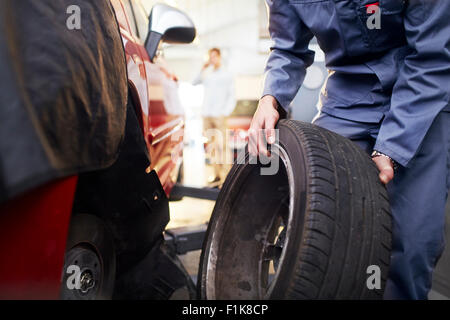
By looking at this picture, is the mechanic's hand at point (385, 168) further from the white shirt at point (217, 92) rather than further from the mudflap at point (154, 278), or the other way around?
the white shirt at point (217, 92)

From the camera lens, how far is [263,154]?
1369 mm

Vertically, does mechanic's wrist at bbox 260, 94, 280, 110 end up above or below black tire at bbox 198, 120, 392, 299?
above

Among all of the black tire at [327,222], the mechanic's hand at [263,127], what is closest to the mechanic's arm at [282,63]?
the mechanic's hand at [263,127]

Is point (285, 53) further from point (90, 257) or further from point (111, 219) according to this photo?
point (90, 257)

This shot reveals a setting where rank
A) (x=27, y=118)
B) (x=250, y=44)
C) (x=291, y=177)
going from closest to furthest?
(x=27, y=118), (x=291, y=177), (x=250, y=44)

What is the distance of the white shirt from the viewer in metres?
5.83


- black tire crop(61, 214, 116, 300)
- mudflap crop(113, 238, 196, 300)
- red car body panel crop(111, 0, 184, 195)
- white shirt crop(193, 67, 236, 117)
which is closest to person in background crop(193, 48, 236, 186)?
white shirt crop(193, 67, 236, 117)

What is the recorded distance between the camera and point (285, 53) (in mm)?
1605

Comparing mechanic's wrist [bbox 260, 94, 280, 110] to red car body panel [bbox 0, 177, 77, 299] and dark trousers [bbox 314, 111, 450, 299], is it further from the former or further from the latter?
red car body panel [bbox 0, 177, 77, 299]

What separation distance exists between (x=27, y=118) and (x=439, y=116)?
118 centimetres

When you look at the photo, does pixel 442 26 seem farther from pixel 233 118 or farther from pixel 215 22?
pixel 215 22

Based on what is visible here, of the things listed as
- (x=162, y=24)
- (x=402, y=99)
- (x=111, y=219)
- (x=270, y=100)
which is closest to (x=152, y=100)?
(x=162, y=24)

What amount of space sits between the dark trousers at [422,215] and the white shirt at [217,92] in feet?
15.5
